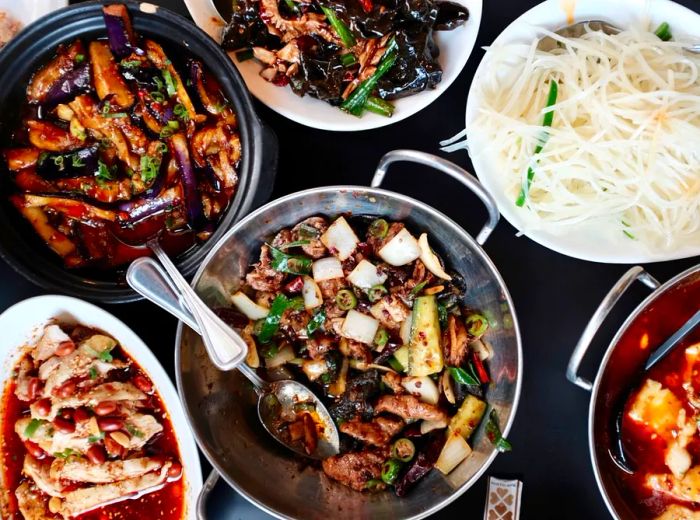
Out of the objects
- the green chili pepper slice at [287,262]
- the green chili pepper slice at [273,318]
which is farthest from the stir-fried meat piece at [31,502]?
the green chili pepper slice at [287,262]

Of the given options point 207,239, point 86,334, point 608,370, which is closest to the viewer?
point 608,370

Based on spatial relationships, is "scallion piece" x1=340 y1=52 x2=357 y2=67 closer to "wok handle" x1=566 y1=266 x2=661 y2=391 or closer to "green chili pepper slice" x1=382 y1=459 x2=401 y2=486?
"wok handle" x1=566 y1=266 x2=661 y2=391

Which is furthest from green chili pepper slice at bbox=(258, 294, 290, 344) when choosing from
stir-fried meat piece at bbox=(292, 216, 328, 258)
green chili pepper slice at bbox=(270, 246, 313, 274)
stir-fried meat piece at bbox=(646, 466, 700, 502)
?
stir-fried meat piece at bbox=(646, 466, 700, 502)

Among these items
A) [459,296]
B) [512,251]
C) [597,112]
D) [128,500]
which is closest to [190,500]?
[128,500]

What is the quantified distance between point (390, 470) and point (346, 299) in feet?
2.21

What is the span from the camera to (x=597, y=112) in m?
2.38

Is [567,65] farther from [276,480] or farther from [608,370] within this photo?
[276,480]

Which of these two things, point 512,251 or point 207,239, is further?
point 512,251

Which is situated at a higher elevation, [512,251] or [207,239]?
[207,239]

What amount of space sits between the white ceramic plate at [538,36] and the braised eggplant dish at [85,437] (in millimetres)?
1602

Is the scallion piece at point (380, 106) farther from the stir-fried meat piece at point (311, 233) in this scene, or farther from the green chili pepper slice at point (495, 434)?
the green chili pepper slice at point (495, 434)

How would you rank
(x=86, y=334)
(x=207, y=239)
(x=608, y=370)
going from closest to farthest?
(x=608, y=370) → (x=207, y=239) → (x=86, y=334)

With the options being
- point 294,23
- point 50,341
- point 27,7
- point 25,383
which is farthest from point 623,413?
point 27,7

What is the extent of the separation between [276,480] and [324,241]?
37.2 inches
